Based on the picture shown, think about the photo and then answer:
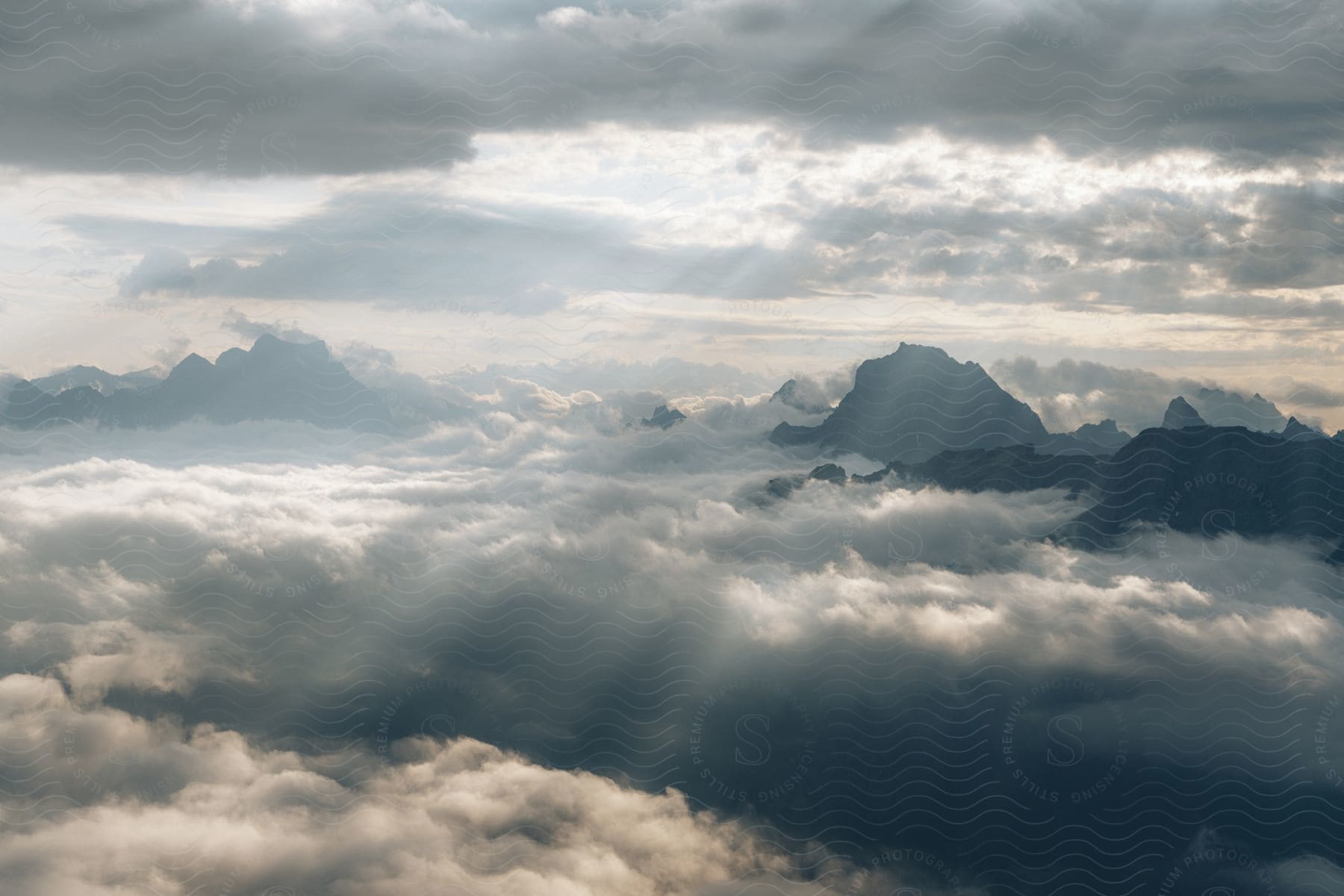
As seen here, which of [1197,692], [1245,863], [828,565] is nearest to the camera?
[1197,692]

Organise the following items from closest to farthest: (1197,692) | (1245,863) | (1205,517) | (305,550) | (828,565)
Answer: (1197,692) < (1245,863) < (828,565) < (305,550) < (1205,517)

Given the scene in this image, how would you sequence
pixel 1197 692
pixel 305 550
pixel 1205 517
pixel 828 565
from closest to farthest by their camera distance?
pixel 1197 692 → pixel 828 565 → pixel 305 550 → pixel 1205 517

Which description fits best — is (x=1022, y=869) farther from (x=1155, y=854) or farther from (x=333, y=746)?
(x=333, y=746)

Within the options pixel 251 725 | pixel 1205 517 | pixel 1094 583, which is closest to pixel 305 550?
pixel 251 725

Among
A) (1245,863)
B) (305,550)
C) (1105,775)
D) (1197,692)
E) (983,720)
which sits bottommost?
(1245,863)

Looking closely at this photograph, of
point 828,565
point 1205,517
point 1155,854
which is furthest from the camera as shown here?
point 1205,517

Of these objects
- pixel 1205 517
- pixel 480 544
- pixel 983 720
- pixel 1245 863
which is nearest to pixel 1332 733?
pixel 1245 863

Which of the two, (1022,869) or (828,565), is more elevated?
(828,565)

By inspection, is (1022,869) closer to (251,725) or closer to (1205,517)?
(1205,517)

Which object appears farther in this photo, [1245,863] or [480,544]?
[1245,863]
